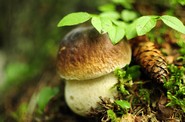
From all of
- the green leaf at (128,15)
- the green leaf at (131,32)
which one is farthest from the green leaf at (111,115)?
the green leaf at (128,15)

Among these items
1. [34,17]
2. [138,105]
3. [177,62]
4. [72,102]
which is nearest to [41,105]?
[72,102]

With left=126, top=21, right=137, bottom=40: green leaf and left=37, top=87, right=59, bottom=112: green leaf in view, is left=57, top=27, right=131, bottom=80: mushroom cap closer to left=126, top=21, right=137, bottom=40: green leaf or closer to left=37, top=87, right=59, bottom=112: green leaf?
left=126, top=21, right=137, bottom=40: green leaf

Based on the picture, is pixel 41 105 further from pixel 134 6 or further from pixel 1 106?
pixel 134 6

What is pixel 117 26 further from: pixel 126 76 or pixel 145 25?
pixel 126 76

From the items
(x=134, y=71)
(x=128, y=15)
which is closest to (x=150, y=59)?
(x=134, y=71)

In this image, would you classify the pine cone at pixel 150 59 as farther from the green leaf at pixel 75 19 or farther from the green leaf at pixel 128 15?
the green leaf at pixel 75 19
